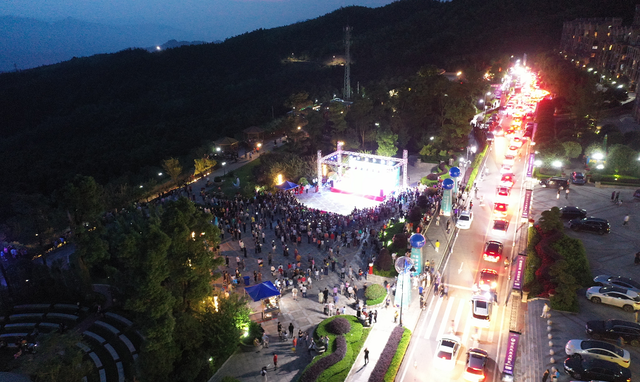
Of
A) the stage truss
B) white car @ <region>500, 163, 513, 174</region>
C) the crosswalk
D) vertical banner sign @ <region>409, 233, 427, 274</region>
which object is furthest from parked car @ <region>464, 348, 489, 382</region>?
white car @ <region>500, 163, 513, 174</region>

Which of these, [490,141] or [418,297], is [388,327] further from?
[490,141]

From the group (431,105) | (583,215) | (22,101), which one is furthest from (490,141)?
(22,101)

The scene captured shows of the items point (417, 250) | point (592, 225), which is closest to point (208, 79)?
point (417, 250)

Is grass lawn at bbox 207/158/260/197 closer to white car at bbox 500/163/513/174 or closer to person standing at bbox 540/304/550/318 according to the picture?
white car at bbox 500/163/513/174

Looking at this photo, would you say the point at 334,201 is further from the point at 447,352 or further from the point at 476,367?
the point at 476,367

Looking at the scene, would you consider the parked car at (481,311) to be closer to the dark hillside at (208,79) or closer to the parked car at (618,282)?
the parked car at (618,282)
